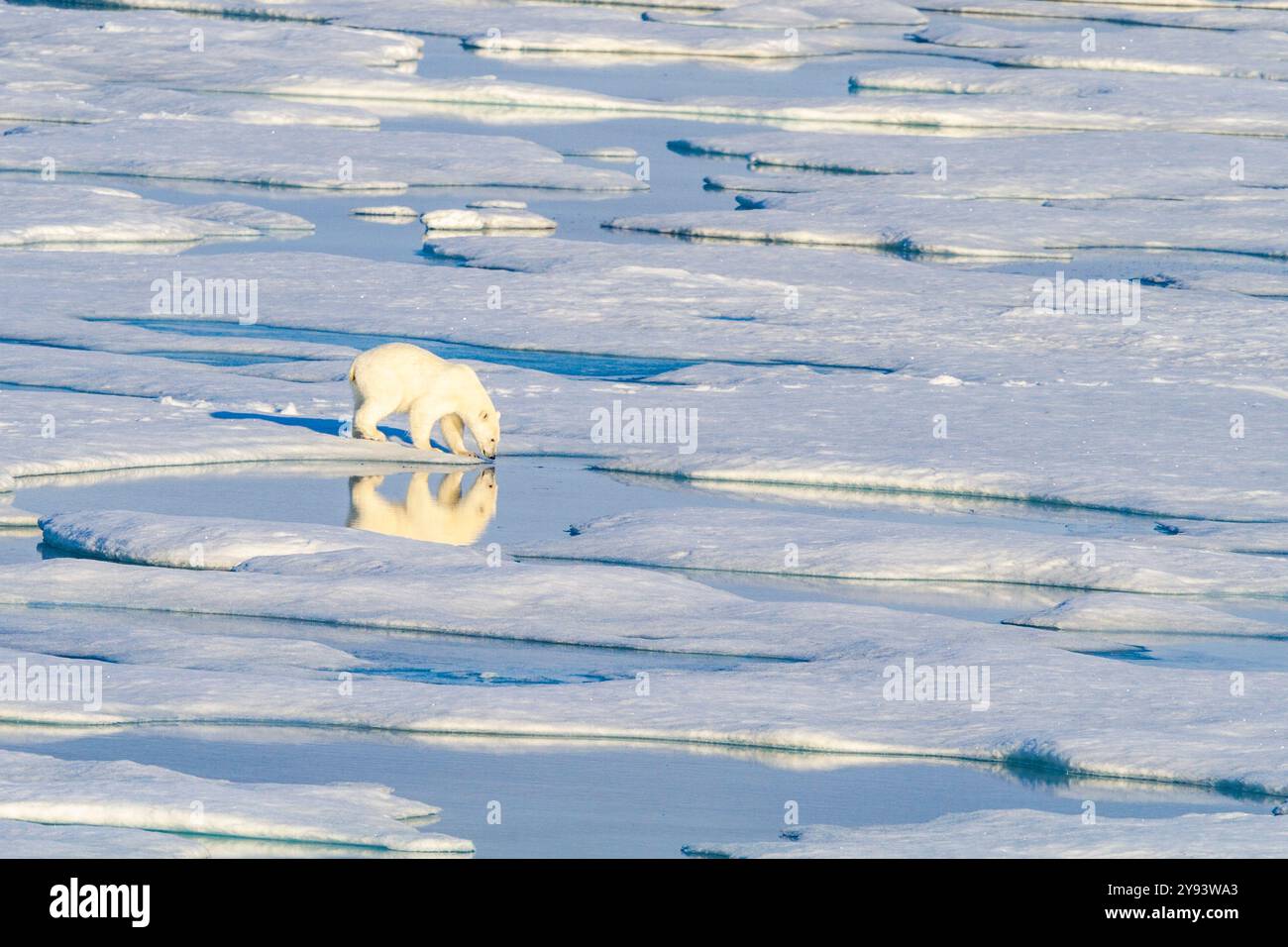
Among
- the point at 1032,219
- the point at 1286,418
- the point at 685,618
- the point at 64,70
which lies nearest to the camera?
the point at 685,618

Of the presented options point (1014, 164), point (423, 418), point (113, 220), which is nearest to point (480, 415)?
point (423, 418)

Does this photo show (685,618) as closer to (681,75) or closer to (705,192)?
(705,192)

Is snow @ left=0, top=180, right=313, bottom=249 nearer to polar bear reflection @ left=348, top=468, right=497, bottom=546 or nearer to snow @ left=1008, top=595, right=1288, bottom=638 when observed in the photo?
polar bear reflection @ left=348, top=468, right=497, bottom=546

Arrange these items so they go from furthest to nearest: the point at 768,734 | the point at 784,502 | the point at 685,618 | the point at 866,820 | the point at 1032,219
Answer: the point at 1032,219 < the point at 784,502 < the point at 685,618 < the point at 768,734 < the point at 866,820

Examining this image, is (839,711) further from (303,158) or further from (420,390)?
(303,158)

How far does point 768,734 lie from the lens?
6496 millimetres

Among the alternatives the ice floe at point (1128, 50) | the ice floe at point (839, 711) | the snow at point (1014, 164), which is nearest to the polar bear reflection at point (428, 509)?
the ice floe at point (839, 711)

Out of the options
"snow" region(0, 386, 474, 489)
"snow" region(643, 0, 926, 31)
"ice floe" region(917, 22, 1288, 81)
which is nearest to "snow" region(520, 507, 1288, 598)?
"snow" region(0, 386, 474, 489)

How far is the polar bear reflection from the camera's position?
891 cm

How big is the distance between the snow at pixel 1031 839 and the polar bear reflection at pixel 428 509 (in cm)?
323

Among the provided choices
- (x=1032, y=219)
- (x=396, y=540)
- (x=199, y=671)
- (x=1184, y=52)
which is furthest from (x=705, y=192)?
(x=199, y=671)

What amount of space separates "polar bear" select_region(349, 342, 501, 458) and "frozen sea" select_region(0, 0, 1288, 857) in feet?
0.65
